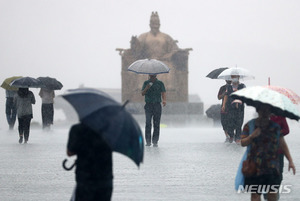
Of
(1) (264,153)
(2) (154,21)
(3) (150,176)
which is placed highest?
(2) (154,21)

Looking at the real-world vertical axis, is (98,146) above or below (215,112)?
above

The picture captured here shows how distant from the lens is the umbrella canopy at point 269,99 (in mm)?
6586

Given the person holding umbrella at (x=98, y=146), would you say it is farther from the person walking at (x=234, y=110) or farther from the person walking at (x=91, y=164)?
the person walking at (x=234, y=110)

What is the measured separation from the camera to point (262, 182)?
6574 millimetres

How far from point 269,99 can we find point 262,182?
0.76 metres

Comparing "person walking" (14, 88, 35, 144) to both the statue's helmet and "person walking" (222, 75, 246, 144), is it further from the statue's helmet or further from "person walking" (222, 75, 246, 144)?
the statue's helmet

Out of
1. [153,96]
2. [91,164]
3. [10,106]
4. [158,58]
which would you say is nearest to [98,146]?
[91,164]

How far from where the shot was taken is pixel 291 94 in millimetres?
8594

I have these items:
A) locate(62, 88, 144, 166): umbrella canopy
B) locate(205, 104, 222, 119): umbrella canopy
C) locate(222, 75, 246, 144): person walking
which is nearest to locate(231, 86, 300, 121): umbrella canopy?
locate(62, 88, 144, 166): umbrella canopy

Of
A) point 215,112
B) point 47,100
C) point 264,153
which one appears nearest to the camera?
point 264,153

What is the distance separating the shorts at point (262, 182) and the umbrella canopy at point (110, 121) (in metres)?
1.41

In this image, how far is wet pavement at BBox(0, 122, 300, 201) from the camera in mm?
8781

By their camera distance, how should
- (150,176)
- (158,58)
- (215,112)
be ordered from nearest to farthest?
(150,176), (215,112), (158,58)

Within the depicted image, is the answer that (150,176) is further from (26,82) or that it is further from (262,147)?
(26,82)
